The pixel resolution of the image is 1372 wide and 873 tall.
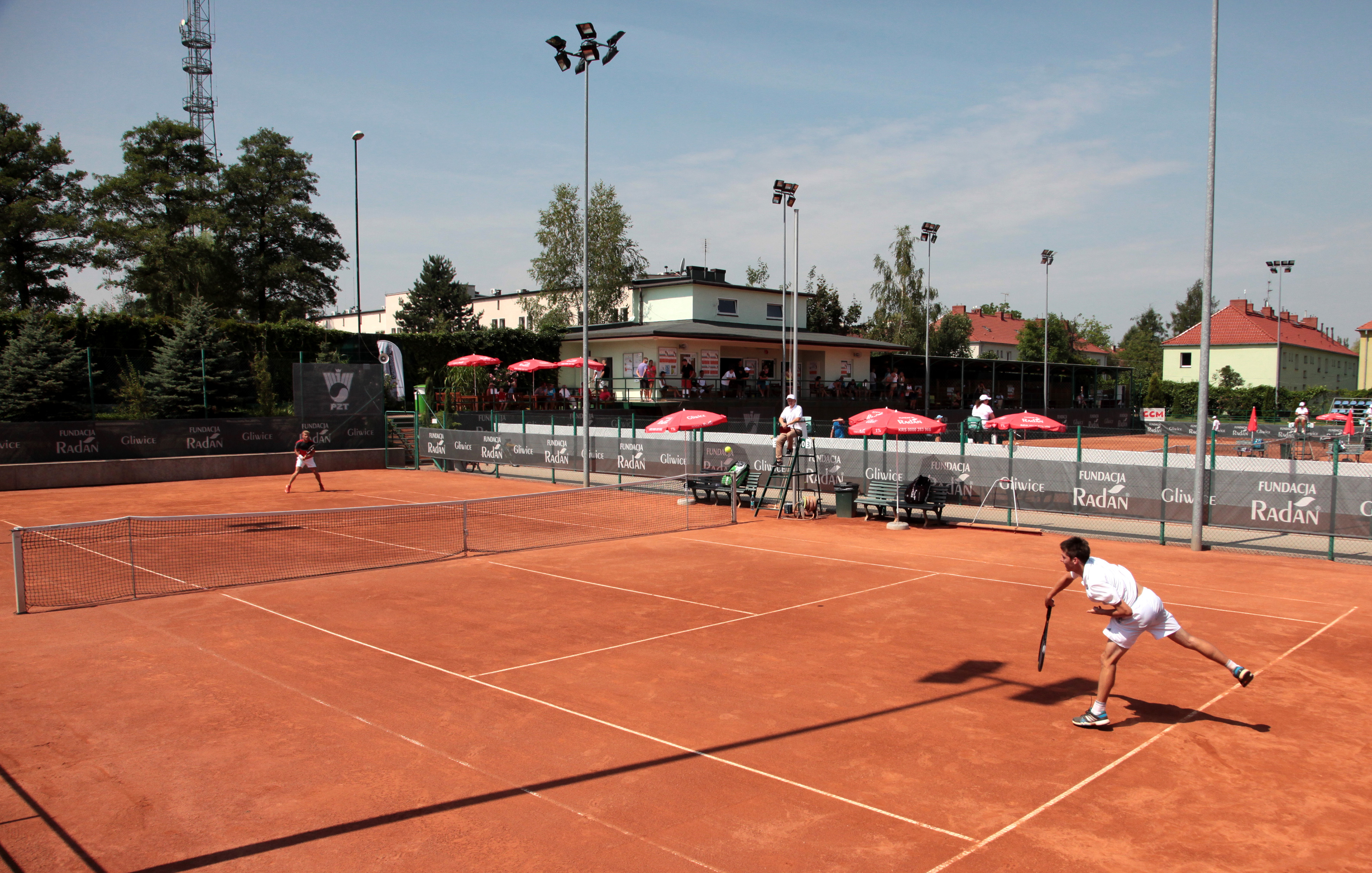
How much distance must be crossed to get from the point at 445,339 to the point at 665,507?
25.3 meters

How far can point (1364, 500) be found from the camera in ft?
45.3

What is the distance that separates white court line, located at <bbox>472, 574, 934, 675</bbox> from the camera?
27.6 feet

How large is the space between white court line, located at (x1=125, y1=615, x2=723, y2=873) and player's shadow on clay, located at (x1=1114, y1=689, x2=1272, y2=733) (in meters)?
4.09

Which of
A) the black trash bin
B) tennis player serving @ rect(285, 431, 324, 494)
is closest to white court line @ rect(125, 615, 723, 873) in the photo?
the black trash bin

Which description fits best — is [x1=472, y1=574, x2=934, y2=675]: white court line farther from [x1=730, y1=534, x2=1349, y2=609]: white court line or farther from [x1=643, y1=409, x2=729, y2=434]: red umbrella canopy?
[x1=643, y1=409, x2=729, y2=434]: red umbrella canopy

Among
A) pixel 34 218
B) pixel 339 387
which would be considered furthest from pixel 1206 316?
pixel 34 218

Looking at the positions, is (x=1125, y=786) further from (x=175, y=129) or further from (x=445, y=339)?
(x=175, y=129)

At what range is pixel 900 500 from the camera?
18062mm

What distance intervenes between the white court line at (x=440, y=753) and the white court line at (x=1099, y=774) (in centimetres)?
144

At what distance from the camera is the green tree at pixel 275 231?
53500mm

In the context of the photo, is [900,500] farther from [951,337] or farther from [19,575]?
[951,337]

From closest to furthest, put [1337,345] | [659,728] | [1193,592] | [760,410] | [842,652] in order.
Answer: [659,728]
[842,652]
[1193,592]
[760,410]
[1337,345]

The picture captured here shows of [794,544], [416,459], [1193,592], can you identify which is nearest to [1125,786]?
[1193,592]

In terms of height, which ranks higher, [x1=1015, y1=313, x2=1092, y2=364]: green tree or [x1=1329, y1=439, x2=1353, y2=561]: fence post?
[x1=1015, y1=313, x2=1092, y2=364]: green tree
